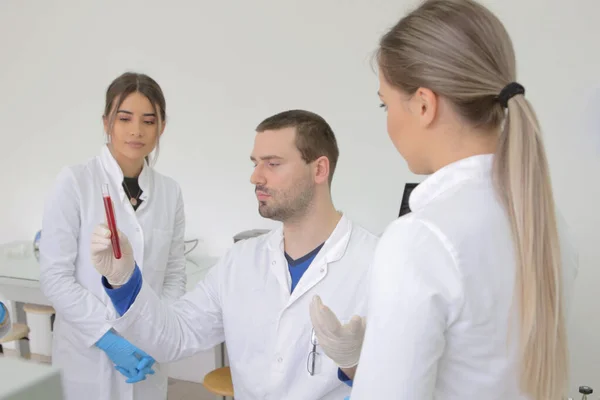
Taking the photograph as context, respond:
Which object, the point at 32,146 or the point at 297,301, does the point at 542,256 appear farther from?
the point at 32,146

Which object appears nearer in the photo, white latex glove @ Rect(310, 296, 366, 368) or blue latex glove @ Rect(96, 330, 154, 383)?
white latex glove @ Rect(310, 296, 366, 368)

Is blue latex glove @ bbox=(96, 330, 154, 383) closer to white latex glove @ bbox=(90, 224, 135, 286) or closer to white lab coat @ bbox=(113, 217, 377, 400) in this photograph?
white lab coat @ bbox=(113, 217, 377, 400)

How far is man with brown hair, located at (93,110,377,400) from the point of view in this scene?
1.21 m

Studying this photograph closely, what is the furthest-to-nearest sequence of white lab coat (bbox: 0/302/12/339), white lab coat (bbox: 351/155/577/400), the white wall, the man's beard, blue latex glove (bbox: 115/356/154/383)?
the white wall < blue latex glove (bbox: 115/356/154/383) < the man's beard < white lab coat (bbox: 0/302/12/339) < white lab coat (bbox: 351/155/577/400)

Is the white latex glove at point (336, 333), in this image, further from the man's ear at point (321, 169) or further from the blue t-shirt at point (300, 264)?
the man's ear at point (321, 169)

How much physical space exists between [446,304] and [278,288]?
73 cm

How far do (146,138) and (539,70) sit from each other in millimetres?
1663

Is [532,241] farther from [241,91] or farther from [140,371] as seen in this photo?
[241,91]

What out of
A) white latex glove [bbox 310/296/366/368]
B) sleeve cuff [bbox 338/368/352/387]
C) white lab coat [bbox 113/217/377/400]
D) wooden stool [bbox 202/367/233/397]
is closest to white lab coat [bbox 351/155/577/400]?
white latex glove [bbox 310/296/366/368]

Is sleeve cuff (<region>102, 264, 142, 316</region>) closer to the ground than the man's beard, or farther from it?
closer to the ground

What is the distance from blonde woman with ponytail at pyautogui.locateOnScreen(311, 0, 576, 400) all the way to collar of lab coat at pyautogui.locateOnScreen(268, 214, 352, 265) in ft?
1.95

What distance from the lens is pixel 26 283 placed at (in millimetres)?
2338

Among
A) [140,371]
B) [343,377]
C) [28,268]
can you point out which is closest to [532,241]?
[343,377]

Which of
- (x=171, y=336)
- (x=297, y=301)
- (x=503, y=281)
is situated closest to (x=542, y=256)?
(x=503, y=281)
